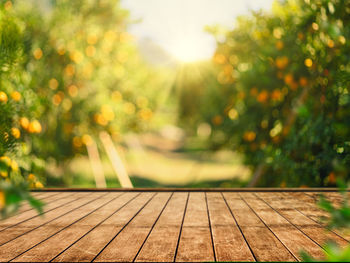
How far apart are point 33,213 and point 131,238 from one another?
3.29 feet

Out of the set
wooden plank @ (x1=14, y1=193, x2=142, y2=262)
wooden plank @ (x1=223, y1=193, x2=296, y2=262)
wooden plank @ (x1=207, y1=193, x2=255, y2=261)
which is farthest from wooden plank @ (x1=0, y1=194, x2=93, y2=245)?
wooden plank @ (x1=223, y1=193, x2=296, y2=262)

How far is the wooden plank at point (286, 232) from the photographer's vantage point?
1517 millimetres

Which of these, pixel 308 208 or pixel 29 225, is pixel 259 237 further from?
pixel 29 225

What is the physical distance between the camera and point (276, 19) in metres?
4.39

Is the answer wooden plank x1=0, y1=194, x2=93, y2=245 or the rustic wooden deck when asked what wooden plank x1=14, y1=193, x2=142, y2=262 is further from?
wooden plank x1=0, y1=194, x2=93, y2=245

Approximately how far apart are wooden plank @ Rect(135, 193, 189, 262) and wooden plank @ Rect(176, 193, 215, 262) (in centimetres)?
4

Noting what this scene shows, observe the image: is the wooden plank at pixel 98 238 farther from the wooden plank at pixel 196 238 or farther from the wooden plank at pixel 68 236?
the wooden plank at pixel 196 238

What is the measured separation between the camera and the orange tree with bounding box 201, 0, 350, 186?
10.1 feet

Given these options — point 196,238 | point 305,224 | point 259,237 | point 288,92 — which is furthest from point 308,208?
point 288,92

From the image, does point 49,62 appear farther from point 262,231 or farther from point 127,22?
point 262,231

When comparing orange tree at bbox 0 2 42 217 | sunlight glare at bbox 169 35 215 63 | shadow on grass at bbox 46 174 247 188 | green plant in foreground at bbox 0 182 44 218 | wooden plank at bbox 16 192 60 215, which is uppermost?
sunlight glare at bbox 169 35 215 63

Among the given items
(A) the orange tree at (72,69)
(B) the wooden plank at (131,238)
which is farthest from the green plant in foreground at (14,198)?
(A) the orange tree at (72,69)

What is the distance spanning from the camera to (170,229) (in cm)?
187

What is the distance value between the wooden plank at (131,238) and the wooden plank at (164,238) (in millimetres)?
39
